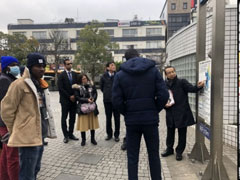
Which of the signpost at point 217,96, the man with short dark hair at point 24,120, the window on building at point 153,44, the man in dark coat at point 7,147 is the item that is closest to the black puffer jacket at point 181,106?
the signpost at point 217,96

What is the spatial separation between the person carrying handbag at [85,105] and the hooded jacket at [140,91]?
6.94 feet

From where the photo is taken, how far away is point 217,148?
9.82 feet

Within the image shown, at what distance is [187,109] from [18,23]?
48.3m

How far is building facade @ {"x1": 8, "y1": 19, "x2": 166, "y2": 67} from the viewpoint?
134 ft

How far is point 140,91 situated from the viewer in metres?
2.75

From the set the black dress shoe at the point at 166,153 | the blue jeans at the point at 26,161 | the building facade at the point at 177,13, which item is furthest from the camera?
the building facade at the point at 177,13

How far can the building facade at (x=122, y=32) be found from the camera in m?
40.9

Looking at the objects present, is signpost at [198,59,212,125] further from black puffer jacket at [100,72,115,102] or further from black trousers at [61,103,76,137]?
black trousers at [61,103,76,137]

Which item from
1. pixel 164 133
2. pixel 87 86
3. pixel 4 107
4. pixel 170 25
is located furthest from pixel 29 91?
pixel 170 25

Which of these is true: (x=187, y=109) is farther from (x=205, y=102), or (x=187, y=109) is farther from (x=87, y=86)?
(x=87, y=86)

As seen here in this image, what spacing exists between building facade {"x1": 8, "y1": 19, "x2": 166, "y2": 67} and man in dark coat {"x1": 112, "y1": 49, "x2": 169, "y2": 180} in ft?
125

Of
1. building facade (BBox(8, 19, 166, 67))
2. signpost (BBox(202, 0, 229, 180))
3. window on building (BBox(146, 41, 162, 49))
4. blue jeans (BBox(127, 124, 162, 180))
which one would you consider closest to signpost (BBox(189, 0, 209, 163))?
signpost (BBox(202, 0, 229, 180))

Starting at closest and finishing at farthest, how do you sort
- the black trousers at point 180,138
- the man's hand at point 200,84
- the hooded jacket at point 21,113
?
the hooded jacket at point 21,113, the man's hand at point 200,84, the black trousers at point 180,138

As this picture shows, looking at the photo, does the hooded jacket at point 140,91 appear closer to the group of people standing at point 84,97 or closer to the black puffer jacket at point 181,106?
the black puffer jacket at point 181,106
